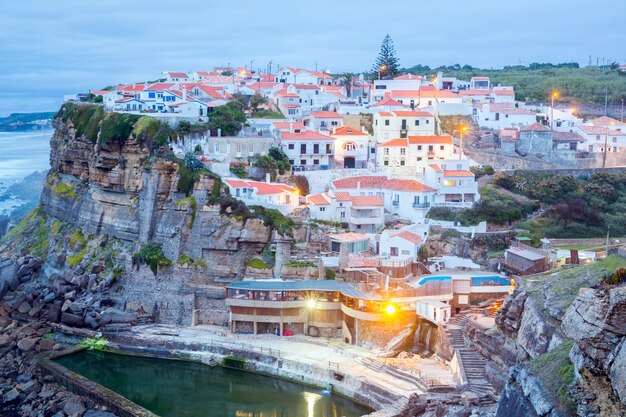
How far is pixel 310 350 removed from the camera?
28422 millimetres

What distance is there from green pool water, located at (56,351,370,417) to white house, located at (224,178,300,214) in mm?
8312

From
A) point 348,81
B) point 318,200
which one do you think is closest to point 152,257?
point 318,200

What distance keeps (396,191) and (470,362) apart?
13374mm

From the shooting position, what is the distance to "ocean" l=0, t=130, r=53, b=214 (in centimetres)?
9156

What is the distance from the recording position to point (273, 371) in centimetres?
2742

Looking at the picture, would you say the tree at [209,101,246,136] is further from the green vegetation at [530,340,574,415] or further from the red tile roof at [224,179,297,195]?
the green vegetation at [530,340,574,415]

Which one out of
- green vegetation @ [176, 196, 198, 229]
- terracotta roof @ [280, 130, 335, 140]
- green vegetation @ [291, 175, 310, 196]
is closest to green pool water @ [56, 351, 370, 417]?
green vegetation @ [176, 196, 198, 229]

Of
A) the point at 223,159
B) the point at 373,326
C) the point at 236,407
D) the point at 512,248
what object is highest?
the point at 223,159

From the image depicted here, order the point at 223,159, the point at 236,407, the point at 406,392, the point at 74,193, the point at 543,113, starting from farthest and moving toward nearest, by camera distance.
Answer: the point at 543,113
the point at 74,193
the point at 223,159
the point at 236,407
the point at 406,392

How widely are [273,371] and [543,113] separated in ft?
92.0

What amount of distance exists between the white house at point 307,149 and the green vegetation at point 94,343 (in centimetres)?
1354

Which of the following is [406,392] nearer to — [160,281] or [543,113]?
[160,281]

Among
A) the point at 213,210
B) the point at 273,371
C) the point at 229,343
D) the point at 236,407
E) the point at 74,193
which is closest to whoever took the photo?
the point at 236,407

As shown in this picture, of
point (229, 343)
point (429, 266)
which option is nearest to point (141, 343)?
point (229, 343)
